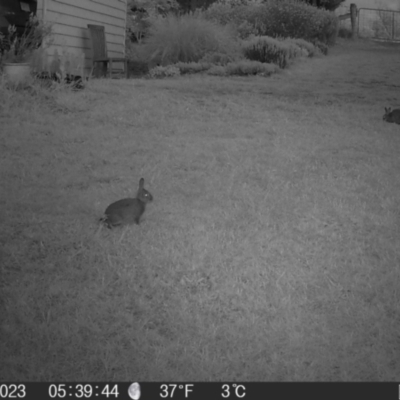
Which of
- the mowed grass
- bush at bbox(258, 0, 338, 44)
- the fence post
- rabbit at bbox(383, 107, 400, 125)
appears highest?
the fence post

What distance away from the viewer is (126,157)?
659 cm

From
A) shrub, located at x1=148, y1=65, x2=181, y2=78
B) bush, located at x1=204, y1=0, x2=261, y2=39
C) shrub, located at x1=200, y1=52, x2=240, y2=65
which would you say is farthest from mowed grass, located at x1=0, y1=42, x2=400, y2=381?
bush, located at x1=204, y1=0, x2=261, y2=39

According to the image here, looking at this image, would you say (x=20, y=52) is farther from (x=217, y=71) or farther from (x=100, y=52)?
(x=217, y=71)

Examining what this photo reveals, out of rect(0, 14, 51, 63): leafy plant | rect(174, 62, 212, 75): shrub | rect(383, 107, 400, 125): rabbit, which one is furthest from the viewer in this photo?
rect(174, 62, 212, 75): shrub

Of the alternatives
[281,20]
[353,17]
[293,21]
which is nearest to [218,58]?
[281,20]

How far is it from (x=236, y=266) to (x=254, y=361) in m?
1.04

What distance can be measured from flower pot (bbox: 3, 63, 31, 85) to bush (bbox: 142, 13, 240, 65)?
6.12 m

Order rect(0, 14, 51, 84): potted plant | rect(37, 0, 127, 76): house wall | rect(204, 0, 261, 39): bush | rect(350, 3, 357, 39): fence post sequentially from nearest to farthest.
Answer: rect(0, 14, 51, 84): potted plant
rect(37, 0, 127, 76): house wall
rect(204, 0, 261, 39): bush
rect(350, 3, 357, 39): fence post

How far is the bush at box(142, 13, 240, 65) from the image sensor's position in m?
15.1

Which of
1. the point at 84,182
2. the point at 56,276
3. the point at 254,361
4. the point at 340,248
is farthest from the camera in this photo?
the point at 84,182

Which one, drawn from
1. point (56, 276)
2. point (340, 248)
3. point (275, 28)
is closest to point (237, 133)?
point (340, 248)

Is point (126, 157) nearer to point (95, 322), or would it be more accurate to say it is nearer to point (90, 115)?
point (90, 115)

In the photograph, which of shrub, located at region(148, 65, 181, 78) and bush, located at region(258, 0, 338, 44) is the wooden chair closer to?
shrub, located at region(148, 65, 181, 78)

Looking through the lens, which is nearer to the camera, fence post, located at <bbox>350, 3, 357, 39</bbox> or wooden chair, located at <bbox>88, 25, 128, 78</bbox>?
wooden chair, located at <bbox>88, 25, 128, 78</bbox>
